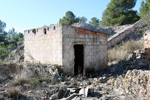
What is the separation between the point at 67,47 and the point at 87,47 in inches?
58.2

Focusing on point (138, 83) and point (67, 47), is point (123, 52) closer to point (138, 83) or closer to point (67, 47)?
point (67, 47)

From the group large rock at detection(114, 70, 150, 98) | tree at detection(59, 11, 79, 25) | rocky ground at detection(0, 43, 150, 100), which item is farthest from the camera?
tree at detection(59, 11, 79, 25)

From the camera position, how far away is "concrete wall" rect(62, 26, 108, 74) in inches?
268

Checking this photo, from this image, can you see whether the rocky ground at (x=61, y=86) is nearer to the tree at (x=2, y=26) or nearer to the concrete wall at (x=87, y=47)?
the concrete wall at (x=87, y=47)

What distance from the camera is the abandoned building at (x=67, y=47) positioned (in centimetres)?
678

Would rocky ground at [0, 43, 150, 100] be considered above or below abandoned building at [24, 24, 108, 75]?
below

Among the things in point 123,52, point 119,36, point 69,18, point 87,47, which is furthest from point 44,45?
point 69,18

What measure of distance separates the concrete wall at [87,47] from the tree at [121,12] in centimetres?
1326

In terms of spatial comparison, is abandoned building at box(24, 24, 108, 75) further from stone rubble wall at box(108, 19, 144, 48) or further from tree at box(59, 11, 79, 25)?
tree at box(59, 11, 79, 25)

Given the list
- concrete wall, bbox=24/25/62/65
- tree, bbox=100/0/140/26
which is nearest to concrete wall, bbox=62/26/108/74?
concrete wall, bbox=24/25/62/65

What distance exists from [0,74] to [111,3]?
67.4 feet

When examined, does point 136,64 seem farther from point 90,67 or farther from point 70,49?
point 70,49

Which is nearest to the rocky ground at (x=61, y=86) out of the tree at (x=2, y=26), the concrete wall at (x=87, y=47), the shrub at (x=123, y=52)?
the concrete wall at (x=87, y=47)

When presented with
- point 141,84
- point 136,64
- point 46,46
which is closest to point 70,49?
point 46,46
